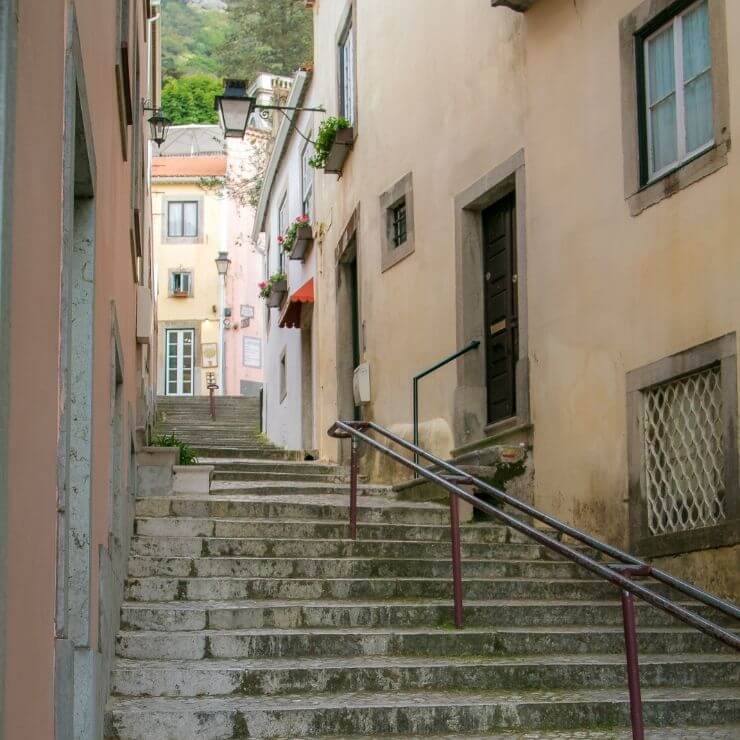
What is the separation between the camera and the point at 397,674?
7039 millimetres

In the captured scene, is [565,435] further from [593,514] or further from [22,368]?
[22,368]

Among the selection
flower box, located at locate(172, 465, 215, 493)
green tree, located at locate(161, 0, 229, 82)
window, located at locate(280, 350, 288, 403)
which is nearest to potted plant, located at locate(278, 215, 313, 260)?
window, located at locate(280, 350, 288, 403)

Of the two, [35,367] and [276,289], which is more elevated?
[276,289]

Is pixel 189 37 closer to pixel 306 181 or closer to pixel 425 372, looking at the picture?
pixel 306 181

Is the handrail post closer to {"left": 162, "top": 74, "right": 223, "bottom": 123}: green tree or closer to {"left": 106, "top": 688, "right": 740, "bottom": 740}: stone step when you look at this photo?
{"left": 106, "top": 688, "right": 740, "bottom": 740}: stone step

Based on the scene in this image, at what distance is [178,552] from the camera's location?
893 cm

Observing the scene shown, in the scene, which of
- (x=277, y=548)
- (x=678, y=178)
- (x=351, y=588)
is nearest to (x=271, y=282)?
(x=277, y=548)

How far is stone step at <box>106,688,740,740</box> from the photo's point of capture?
20.8ft

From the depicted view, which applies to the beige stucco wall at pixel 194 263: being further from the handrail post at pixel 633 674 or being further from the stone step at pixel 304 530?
the handrail post at pixel 633 674

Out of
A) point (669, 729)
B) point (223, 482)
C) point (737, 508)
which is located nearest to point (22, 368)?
point (669, 729)

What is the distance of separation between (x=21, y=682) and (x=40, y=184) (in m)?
1.14

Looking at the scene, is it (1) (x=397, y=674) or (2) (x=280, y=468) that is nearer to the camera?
(1) (x=397, y=674)

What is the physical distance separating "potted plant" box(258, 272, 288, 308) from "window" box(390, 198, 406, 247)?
24.5ft

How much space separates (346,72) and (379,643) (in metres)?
10.6
